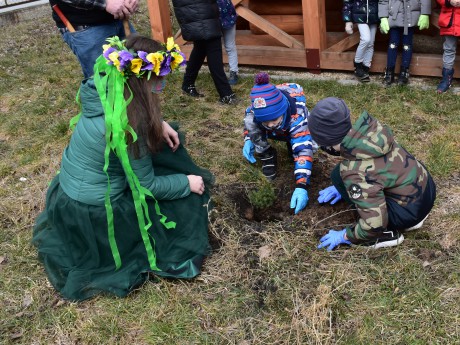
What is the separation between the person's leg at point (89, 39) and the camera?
10.6ft

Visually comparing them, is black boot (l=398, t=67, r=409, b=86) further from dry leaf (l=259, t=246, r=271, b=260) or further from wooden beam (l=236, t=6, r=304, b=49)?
dry leaf (l=259, t=246, r=271, b=260)

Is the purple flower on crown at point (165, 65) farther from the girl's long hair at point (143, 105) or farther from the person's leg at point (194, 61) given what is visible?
the person's leg at point (194, 61)

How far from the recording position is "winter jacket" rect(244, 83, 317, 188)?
311 cm

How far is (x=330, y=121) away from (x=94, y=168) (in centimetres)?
123

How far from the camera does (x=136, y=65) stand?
7.27 ft

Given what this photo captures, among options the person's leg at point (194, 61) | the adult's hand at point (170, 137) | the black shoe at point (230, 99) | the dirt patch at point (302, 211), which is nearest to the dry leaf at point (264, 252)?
the dirt patch at point (302, 211)

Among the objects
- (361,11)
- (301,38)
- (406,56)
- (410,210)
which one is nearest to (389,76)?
(406,56)

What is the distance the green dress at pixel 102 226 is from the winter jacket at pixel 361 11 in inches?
121

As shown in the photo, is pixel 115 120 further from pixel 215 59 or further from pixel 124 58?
pixel 215 59

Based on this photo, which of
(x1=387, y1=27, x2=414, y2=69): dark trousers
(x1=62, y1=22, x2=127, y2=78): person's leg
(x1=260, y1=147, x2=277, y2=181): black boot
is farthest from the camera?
(x1=387, y1=27, x2=414, y2=69): dark trousers

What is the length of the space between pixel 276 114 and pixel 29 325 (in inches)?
73.7

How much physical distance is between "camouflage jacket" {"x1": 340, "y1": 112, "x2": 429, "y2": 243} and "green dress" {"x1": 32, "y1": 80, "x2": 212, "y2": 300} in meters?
0.91

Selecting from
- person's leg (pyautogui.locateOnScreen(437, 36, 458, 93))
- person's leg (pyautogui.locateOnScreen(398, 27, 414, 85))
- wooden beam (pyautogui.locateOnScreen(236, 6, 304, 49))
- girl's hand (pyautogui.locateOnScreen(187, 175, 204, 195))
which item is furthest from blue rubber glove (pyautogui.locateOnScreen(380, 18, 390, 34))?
girl's hand (pyautogui.locateOnScreen(187, 175, 204, 195))

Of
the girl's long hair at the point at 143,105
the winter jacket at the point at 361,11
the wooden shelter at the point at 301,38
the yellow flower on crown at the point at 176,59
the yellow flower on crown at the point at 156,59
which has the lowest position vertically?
the wooden shelter at the point at 301,38
